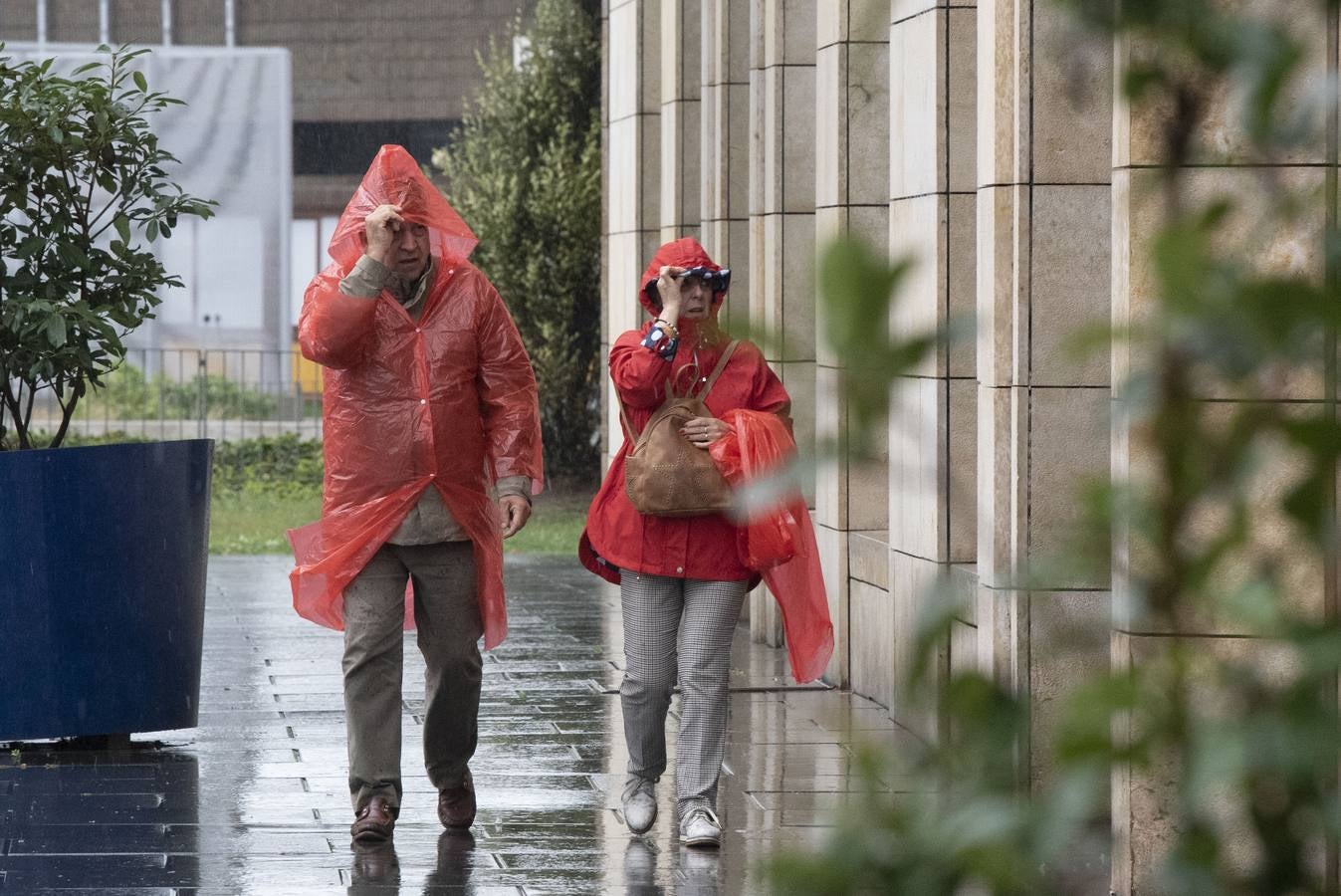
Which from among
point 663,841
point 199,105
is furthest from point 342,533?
point 199,105

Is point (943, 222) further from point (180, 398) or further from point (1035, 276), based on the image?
point (180, 398)

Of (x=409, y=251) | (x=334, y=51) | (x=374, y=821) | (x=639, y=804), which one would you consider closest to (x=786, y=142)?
(x=409, y=251)

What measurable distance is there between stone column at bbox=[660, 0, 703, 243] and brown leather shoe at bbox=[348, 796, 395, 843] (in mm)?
6644

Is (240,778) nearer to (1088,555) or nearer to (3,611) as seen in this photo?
(3,611)

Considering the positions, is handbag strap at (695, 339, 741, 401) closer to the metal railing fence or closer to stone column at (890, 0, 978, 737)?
stone column at (890, 0, 978, 737)

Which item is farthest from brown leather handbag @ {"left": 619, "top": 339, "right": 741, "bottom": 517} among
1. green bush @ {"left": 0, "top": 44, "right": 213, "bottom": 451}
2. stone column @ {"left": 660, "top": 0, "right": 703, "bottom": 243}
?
stone column @ {"left": 660, "top": 0, "right": 703, "bottom": 243}

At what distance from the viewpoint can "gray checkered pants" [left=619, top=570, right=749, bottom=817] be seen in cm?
584

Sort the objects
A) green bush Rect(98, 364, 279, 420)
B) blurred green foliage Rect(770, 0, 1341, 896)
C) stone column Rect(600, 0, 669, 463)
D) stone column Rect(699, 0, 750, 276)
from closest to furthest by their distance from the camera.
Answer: blurred green foliage Rect(770, 0, 1341, 896), stone column Rect(699, 0, 750, 276), stone column Rect(600, 0, 669, 463), green bush Rect(98, 364, 279, 420)

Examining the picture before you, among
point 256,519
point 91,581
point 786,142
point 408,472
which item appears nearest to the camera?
point 408,472

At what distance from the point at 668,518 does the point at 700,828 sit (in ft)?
2.83

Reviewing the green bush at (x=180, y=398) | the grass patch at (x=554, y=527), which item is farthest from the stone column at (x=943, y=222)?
the green bush at (x=180, y=398)

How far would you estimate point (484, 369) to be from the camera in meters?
6.04

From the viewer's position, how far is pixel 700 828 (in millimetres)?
5812

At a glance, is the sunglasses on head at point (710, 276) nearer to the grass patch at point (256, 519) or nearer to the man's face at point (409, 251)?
the man's face at point (409, 251)
